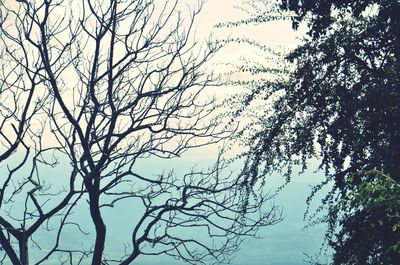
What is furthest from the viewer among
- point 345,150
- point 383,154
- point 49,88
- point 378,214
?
point 49,88

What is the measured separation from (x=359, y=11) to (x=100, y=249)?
21.8 ft

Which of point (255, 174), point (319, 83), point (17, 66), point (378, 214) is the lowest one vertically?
point (378, 214)

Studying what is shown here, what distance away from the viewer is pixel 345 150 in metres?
11.8

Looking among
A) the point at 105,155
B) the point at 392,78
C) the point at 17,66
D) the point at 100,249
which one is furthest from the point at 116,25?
the point at 392,78

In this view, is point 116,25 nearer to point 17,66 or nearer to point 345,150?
point 17,66

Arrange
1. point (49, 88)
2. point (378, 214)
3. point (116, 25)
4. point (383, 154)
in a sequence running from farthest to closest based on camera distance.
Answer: point (49, 88), point (116, 25), point (383, 154), point (378, 214)

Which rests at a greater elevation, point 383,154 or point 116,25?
point 116,25

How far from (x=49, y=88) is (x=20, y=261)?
147 inches

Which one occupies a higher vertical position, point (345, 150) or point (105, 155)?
point (105, 155)

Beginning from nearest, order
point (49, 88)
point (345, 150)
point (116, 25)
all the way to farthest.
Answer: point (345, 150) < point (116, 25) < point (49, 88)

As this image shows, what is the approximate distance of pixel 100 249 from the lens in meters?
12.6

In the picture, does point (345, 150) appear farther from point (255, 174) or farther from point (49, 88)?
point (49, 88)

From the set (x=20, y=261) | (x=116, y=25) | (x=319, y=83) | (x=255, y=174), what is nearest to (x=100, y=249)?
(x=20, y=261)

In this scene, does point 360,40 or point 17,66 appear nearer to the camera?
point 360,40
